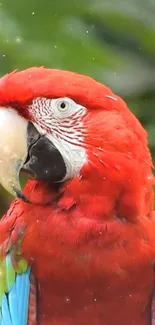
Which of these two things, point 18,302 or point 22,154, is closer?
point 22,154

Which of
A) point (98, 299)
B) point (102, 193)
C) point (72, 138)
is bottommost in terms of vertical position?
point (98, 299)

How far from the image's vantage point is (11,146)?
1.58 m

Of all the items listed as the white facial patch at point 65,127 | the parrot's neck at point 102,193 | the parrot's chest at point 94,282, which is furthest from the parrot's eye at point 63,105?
the parrot's chest at point 94,282

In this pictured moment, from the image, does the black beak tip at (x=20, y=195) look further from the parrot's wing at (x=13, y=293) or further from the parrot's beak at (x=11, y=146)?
the parrot's wing at (x=13, y=293)

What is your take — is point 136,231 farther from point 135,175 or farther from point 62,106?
point 62,106

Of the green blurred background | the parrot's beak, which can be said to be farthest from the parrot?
the green blurred background

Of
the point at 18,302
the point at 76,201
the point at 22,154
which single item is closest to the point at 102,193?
the point at 76,201

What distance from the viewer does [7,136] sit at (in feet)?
5.17

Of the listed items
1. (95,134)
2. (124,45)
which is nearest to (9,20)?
(124,45)

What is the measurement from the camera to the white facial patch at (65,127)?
5.28 feet

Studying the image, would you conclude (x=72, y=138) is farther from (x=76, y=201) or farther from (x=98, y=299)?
(x=98, y=299)

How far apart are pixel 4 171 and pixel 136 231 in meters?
0.28

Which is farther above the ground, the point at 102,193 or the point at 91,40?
the point at 91,40

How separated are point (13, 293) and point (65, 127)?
0.37m
